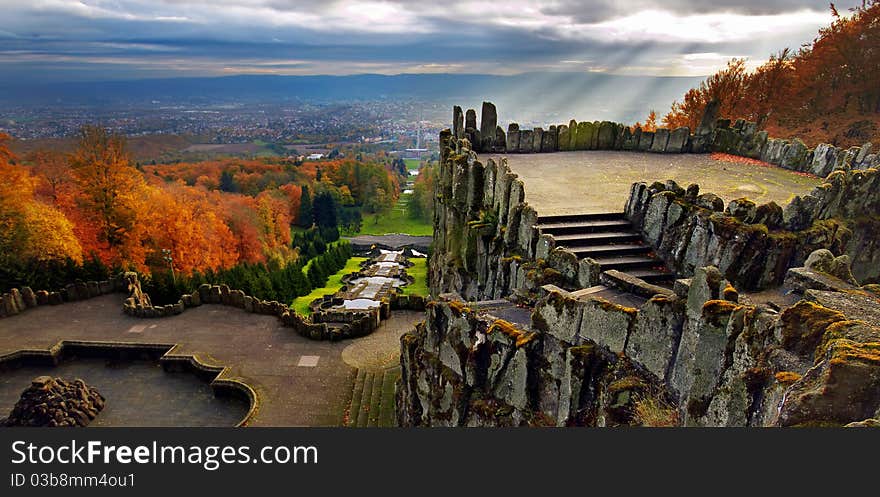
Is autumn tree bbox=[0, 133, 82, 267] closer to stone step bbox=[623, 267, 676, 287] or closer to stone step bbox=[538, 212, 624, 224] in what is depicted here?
stone step bbox=[538, 212, 624, 224]

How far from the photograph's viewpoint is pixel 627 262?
33.9 ft

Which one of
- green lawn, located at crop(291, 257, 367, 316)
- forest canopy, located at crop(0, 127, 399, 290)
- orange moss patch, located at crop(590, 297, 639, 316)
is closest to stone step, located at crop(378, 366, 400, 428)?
orange moss patch, located at crop(590, 297, 639, 316)

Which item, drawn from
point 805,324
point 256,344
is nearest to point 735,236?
point 805,324

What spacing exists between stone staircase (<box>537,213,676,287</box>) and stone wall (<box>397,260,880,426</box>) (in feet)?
8.54

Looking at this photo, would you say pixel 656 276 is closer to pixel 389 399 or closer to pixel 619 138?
pixel 389 399

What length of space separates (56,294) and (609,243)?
2460 cm

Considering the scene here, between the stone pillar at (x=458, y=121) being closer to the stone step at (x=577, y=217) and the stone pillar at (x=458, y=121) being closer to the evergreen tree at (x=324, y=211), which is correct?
the stone step at (x=577, y=217)

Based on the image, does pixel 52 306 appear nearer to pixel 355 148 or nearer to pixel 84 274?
pixel 84 274

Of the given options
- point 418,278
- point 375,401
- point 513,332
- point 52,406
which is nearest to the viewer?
point 513,332

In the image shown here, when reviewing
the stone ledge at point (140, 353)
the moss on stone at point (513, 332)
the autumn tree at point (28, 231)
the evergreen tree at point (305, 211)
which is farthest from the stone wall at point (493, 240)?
the evergreen tree at point (305, 211)

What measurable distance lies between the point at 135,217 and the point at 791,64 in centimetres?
4096

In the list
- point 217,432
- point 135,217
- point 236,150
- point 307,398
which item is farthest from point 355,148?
point 217,432

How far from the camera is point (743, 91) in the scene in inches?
1195

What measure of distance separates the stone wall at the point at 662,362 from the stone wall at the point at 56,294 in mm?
20090
